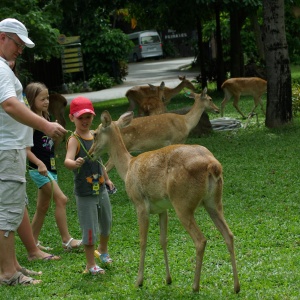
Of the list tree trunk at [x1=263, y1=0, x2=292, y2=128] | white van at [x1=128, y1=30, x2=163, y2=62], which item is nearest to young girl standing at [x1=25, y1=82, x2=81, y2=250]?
tree trunk at [x1=263, y1=0, x2=292, y2=128]

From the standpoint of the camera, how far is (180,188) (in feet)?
18.3

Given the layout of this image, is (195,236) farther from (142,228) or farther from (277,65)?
(277,65)

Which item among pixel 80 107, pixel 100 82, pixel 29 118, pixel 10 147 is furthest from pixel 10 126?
pixel 100 82

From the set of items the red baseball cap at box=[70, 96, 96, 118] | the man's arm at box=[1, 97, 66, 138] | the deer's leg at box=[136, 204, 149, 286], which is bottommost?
the deer's leg at box=[136, 204, 149, 286]

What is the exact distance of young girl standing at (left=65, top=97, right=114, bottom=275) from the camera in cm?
638

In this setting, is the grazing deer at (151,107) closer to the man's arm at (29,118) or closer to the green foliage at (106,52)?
the man's arm at (29,118)

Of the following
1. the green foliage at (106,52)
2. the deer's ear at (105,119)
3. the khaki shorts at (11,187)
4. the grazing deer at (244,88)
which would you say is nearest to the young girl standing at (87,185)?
the deer's ear at (105,119)

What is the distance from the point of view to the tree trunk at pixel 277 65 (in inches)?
596

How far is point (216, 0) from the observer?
2052cm

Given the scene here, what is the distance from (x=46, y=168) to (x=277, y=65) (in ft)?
29.4

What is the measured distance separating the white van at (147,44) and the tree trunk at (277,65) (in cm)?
3693

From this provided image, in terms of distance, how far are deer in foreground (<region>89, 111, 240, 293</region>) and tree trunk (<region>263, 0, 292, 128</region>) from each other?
9.30 metres

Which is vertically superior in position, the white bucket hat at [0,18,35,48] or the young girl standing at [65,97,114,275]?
the white bucket hat at [0,18,35,48]

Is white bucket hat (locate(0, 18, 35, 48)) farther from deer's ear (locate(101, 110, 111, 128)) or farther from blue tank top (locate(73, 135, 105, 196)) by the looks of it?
blue tank top (locate(73, 135, 105, 196))
